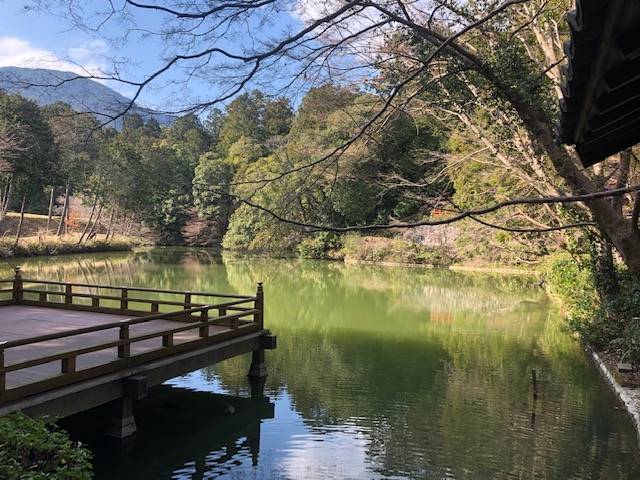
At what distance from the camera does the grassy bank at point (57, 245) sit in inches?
1118

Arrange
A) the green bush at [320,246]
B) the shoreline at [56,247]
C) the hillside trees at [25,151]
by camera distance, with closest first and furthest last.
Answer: the hillside trees at [25,151] → the shoreline at [56,247] → the green bush at [320,246]

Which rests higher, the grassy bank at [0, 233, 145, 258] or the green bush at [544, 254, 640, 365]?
the grassy bank at [0, 233, 145, 258]

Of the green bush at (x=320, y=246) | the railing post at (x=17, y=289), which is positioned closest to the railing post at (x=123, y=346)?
the railing post at (x=17, y=289)

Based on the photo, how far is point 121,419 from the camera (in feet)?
18.6

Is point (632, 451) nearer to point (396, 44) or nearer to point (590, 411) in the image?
point (590, 411)

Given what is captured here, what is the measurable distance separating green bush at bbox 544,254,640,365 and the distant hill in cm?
673

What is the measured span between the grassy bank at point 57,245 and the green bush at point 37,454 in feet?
92.9

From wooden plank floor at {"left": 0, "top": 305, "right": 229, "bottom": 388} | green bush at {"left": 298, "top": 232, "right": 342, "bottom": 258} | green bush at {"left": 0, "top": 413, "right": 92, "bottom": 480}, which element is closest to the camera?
A: green bush at {"left": 0, "top": 413, "right": 92, "bottom": 480}

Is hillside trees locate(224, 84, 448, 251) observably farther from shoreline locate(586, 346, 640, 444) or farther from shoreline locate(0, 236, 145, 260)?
shoreline locate(586, 346, 640, 444)

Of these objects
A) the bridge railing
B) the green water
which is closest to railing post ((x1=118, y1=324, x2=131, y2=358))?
the bridge railing

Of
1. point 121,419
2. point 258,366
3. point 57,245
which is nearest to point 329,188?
point 57,245

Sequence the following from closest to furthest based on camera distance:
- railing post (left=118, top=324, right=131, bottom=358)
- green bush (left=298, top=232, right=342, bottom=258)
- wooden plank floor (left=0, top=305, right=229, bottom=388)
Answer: wooden plank floor (left=0, top=305, right=229, bottom=388), railing post (left=118, top=324, right=131, bottom=358), green bush (left=298, top=232, right=342, bottom=258)

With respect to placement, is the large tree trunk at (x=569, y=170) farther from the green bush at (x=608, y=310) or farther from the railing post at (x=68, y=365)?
the railing post at (x=68, y=365)

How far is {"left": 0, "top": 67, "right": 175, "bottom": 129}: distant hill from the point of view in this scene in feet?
12.8
